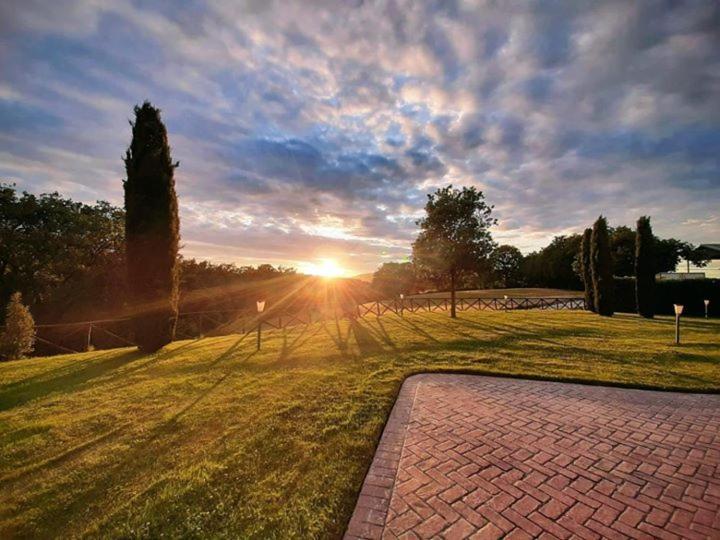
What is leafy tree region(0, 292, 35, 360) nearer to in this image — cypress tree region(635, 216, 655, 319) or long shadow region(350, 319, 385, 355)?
long shadow region(350, 319, 385, 355)

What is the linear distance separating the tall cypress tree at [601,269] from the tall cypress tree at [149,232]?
24344mm

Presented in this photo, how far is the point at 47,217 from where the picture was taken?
23.1 metres

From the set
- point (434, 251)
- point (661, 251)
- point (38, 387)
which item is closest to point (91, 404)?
point (38, 387)

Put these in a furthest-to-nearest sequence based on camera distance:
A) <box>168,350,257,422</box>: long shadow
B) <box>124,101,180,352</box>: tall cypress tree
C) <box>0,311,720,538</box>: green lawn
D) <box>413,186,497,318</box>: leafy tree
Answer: <box>413,186,497,318</box>: leafy tree
<box>124,101,180,352</box>: tall cypress tree
<box>168,350,257,422</box>: long shadow
<box>0,311,720,538</box>: green lawn

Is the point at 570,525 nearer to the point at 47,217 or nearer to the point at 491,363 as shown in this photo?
the point at 491,363

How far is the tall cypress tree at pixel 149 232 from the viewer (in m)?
11.6

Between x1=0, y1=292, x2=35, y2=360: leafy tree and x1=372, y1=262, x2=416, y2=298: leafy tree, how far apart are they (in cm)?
3840

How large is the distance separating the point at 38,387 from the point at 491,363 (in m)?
11.5

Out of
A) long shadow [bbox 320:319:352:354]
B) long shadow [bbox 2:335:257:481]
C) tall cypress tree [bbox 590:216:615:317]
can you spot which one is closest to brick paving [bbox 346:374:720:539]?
long shadow [bbox 2:335:257:481]

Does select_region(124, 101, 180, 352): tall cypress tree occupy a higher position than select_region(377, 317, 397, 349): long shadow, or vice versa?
select_region(124, 101, 180, 352): tall cypress tree

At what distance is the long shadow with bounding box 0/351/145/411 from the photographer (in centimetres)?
692

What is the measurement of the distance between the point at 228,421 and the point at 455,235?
648 inches

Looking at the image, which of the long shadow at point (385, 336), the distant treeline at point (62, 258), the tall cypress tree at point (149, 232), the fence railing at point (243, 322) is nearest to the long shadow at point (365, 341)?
the long shadow at point (385, 336)

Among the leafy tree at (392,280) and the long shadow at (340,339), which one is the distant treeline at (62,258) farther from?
the leafy tree at (392,280)
